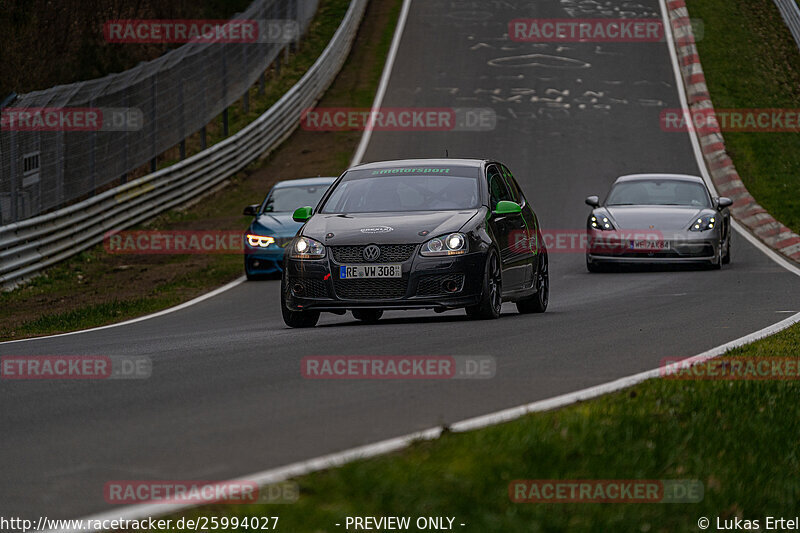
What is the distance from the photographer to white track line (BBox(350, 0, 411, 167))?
109 ft

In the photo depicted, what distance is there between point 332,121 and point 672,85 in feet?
32.7

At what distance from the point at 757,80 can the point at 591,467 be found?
115 ft

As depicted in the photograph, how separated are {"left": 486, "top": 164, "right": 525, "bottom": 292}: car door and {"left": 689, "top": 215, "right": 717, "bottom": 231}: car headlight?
22.6 feet

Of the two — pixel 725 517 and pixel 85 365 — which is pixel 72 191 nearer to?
pixel 85 365

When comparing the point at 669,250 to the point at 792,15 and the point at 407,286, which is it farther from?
the point at 792,15

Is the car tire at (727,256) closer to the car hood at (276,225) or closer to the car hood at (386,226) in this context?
the car hood at (276,225)

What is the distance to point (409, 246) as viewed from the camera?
12.3 meters

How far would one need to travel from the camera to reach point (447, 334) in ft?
37.4

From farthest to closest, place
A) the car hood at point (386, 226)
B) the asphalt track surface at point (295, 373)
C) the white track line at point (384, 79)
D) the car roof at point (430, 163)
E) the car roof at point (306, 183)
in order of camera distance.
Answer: the white track line at point (384, 79)
the car roof at point (306, 183)
the car roof at point (430, 163)
the car hood at point (386, 226)
the asphalt track surface at point (295, 373)

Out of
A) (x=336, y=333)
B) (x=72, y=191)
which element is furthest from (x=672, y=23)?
(x=336, y=333)

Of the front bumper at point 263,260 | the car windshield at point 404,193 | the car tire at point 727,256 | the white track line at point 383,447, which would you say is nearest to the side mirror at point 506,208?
the car windshield at point 404,193

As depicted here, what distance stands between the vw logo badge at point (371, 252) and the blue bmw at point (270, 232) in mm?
7907

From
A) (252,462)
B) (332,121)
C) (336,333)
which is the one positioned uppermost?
(252,462)

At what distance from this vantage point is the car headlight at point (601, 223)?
20.8 metres
